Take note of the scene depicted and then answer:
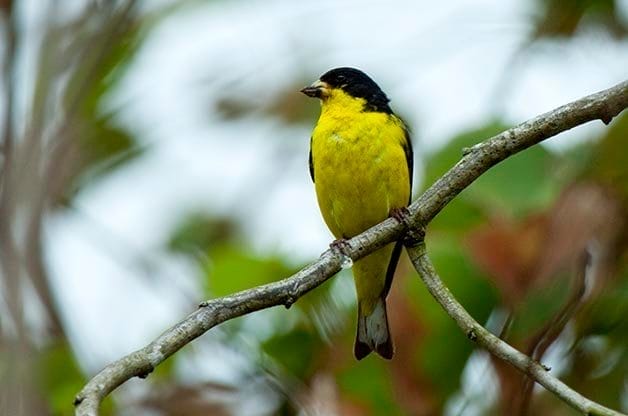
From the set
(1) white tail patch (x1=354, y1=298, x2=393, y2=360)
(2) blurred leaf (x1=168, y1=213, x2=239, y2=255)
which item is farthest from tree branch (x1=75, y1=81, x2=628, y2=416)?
(2) blurred leaf (x1=168, y1=213, x2=239, y2=255)

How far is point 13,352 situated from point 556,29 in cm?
421

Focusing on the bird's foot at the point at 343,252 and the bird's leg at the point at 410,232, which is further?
the bird's leg at the point at 410,232

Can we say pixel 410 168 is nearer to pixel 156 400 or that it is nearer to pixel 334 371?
pixel 334 371

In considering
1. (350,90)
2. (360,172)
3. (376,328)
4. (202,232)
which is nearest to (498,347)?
(376,328)

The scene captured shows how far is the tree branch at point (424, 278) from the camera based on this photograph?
2684mm

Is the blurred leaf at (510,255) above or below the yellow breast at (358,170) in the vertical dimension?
below

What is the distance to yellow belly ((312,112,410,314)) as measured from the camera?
4871 mm

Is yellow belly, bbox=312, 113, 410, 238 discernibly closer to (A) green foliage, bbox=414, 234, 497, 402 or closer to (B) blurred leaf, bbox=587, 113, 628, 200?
(A) green foliage, bbox=414, 234, 497, 402

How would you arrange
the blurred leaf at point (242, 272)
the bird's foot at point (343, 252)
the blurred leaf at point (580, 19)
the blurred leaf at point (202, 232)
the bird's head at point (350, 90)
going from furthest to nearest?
1. the blurred leaf at point (202, 232)
2. the blurred leaf at point (580, 19)
3. the bird's head at point (350, 90)
4. the blurred leaf at point (242, 272)
5. the bird's foot at point (343, 252)

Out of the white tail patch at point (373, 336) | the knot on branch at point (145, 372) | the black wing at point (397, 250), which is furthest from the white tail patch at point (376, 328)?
the knot on branch at point (145, 372)

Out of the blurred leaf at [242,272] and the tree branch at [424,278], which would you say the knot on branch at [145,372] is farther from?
the blurred leaf at [242,272]

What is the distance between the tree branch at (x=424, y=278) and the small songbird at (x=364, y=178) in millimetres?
1326

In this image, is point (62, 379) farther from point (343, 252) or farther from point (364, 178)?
point (343, 252)

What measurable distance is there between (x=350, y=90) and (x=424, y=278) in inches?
82.9
